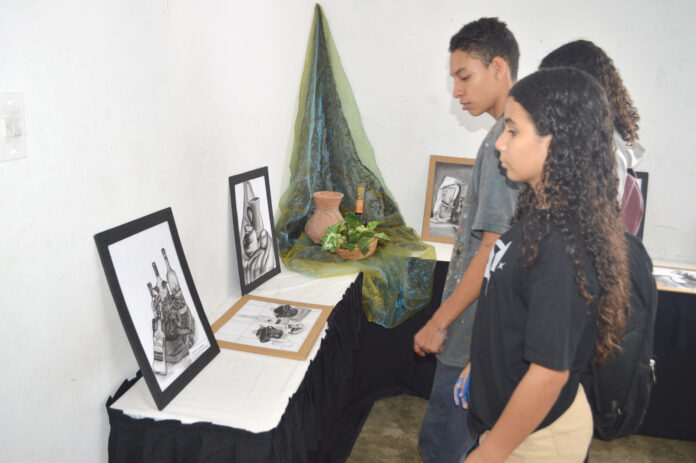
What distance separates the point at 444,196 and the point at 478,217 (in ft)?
4.84

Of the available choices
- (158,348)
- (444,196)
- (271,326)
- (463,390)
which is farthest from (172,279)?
(444,196)

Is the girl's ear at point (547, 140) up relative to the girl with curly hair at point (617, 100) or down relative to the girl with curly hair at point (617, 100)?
down

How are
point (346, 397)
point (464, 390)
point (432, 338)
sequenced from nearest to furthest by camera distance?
point (464, 390) → point (432, 338) → point (346, 397)

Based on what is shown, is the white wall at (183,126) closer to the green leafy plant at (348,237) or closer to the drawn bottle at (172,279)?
the drawn bottle at (172,279)

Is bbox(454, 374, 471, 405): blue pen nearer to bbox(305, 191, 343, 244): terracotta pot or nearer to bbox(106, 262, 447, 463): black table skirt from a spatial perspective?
bbox(106, 262, 447, 463): black table skirt

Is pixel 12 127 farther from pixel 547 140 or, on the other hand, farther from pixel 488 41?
pixel 488 41

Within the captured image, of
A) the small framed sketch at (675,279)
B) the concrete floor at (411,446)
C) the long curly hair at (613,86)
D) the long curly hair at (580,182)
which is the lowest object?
the concrete floor at (411,446)

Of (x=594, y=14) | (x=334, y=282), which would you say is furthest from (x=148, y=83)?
(x=594, y=14)

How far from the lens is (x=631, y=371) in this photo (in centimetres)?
107

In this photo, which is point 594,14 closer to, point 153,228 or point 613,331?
point 613,331

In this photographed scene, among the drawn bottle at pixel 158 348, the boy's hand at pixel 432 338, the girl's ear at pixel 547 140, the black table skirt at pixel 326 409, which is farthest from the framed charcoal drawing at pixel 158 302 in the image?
the girl's ear at pixel 547 140

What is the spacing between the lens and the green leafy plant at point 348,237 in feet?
7.37

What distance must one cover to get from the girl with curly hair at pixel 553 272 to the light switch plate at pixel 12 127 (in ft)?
3.10

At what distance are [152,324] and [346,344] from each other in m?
0.84
